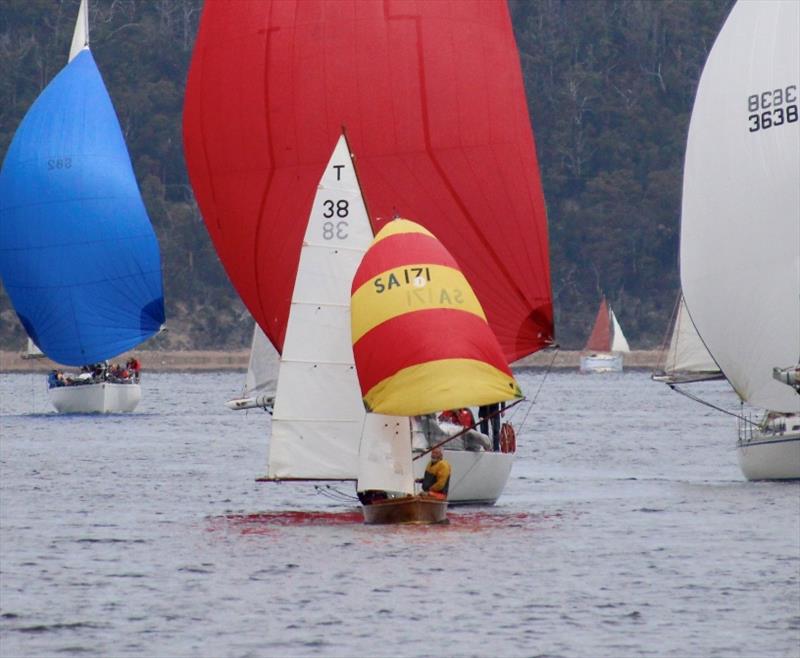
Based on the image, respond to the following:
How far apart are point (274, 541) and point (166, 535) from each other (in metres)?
1.81

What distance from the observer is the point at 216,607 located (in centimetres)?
2053

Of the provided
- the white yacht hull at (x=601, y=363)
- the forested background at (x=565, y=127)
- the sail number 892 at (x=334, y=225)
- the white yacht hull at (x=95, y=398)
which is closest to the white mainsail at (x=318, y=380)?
the sail number 892 at (x=334, y=225)

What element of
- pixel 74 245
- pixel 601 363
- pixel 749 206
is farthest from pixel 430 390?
pixel 601 363

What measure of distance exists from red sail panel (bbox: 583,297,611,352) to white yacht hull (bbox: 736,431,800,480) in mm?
76217

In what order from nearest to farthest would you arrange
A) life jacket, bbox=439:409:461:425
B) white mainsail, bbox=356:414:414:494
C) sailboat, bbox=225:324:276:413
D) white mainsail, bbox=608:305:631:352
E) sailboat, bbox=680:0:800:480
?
white mainsail, bbox=356:414:414:494 → life jacket, bbox=439:409:461:425 → sailboat, bbox=680:0:800:480 → sailboat, bbox=225:324:276:413 → white mainsail, bbox=608:305:631:352

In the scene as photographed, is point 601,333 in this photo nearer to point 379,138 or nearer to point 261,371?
point 261,371

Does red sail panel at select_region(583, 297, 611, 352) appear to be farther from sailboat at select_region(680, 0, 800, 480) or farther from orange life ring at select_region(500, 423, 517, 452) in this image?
orange life ring at select_region(500, 423, 517, 452)

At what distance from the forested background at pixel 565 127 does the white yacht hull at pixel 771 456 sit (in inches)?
3288

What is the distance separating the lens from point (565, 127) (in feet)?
399

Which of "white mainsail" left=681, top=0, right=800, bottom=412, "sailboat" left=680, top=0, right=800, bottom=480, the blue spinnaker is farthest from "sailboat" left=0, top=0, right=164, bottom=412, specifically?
Result: "white mainsail" left=681, top=0, right=800, bottom=412

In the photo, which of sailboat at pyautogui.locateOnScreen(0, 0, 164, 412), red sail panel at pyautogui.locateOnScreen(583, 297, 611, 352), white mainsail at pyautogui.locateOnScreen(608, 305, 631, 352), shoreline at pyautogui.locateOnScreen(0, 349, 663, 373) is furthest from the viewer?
shoreline at pyautogui.locateOnScreen(0, 349, 663, 373)

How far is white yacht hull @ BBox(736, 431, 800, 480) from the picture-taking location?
3044cm

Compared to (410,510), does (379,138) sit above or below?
above

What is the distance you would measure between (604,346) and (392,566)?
86.9m
